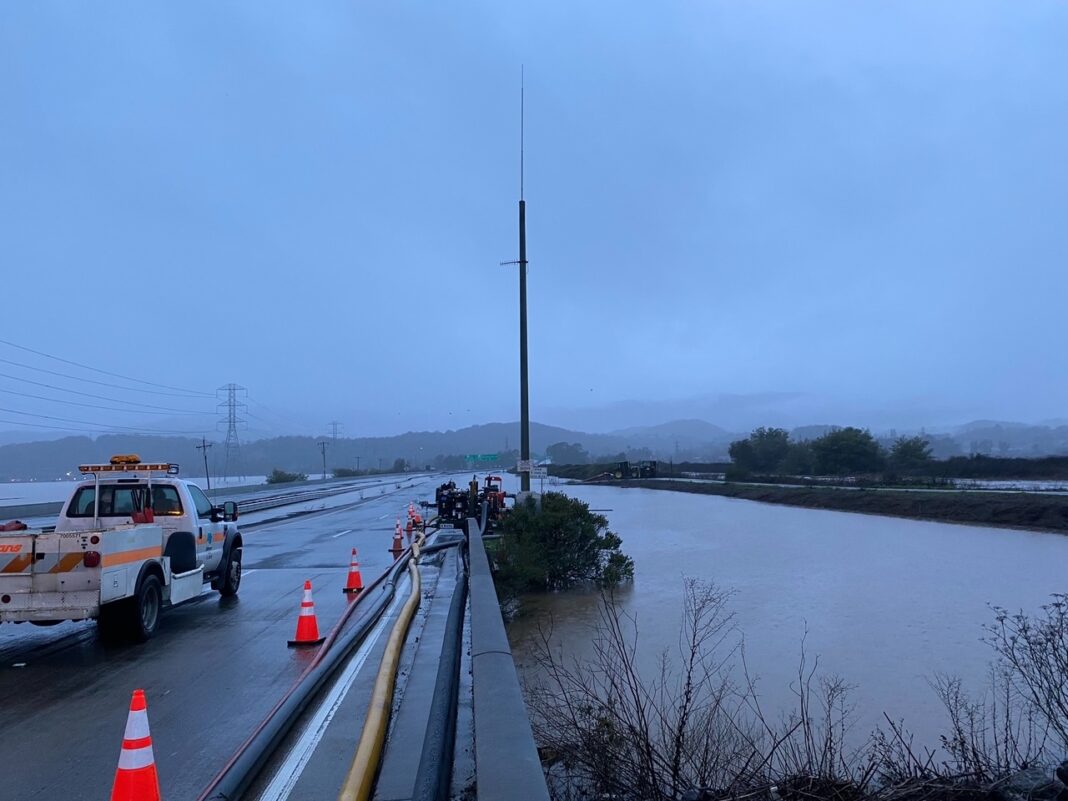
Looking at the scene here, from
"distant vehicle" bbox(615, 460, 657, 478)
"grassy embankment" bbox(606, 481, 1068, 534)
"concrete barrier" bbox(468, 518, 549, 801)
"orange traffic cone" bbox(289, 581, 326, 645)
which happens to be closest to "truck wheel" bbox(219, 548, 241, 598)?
"orange traffic cone" bbox(289, 581, 326, 645)

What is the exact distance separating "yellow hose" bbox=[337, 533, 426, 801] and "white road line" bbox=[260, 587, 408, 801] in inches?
12.2

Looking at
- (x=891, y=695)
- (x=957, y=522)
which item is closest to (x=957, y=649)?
(x=891, y=695)

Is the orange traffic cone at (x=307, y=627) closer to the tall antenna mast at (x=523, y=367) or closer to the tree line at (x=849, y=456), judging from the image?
the tall antenna mast at (x=523, y=367)

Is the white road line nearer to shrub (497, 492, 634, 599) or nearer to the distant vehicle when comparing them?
shrub (497, 492, 634, 599)

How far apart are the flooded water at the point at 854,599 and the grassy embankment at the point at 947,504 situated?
2057 mm

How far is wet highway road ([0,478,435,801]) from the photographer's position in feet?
20.0

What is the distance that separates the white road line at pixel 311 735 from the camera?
18.3ft

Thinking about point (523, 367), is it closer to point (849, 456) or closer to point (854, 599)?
point (854, 599)

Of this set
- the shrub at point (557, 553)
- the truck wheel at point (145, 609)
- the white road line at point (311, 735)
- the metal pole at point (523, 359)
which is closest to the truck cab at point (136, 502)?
the truck wheel at point (145, 609)

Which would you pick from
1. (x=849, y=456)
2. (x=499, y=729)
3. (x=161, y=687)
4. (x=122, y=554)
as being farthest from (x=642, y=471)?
(x=499, y=729)

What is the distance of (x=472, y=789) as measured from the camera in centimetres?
543

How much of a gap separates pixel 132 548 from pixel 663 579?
41.2 ft

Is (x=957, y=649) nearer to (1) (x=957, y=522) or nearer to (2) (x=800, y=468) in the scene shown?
(1) (x=957, y=522)

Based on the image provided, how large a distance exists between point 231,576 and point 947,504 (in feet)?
103
